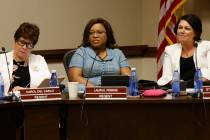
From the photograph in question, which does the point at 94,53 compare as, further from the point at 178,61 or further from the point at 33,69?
the point at 178,61

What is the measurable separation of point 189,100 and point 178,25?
130cm

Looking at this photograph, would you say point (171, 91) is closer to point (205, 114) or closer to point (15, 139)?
point (205, 114)

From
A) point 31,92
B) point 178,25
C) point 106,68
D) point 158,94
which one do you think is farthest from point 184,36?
point 31,92

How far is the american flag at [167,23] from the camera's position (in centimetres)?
495

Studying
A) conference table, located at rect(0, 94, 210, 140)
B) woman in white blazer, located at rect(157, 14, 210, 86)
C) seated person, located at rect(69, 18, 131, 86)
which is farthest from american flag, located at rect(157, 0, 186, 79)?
conference table, located at rect(0, 94, 210, 140)

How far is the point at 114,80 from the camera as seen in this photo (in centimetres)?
317

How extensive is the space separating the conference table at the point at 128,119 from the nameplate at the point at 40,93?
55 mm

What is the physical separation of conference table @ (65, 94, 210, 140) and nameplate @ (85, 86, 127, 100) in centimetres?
4

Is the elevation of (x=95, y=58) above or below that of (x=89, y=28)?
below

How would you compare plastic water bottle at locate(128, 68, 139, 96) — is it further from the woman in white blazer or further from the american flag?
the american flag

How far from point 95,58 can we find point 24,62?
60 centimetres

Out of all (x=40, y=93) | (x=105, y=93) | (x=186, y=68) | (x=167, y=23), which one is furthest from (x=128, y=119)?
(x=167, y=23)

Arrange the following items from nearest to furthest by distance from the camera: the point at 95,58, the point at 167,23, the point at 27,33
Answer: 1. the point at 27,33
2. the point at 95,58
3. the point at 167,23

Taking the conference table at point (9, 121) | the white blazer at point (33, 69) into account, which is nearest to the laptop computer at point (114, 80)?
the conference table at point (9, 121)
